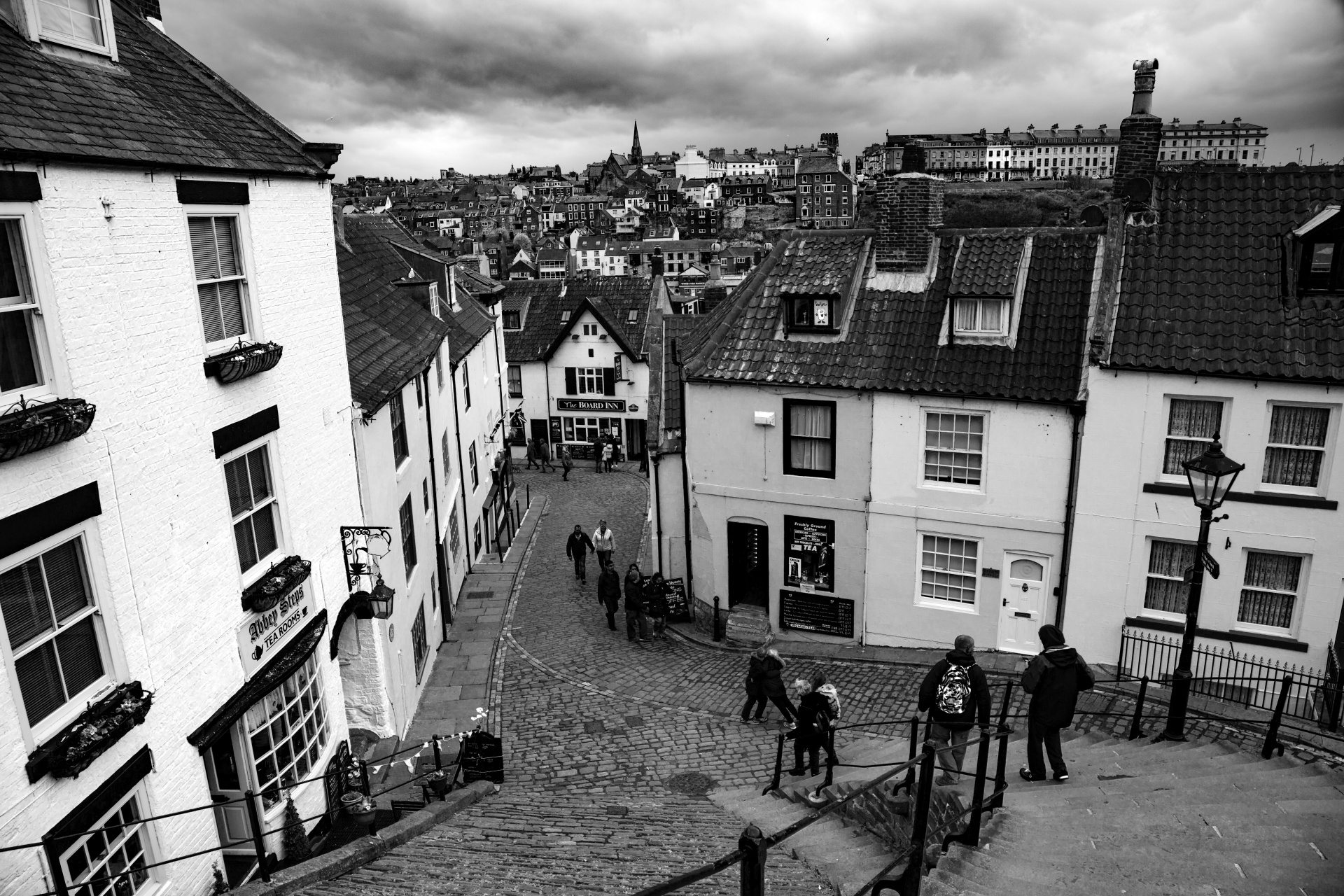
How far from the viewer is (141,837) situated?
8102 millimetres

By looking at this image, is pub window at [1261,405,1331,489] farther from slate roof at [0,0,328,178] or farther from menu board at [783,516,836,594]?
slate roof at [0,0,328,178]

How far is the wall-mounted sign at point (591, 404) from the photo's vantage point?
44375 mm

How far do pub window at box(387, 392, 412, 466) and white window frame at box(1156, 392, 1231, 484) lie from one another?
45.6ft

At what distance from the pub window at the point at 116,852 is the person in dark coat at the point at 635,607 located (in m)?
12.4

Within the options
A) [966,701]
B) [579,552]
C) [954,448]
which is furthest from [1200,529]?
[579,552]

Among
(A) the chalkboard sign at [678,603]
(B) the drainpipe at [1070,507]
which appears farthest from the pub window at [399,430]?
(B) the drainpipe at [1070,507]

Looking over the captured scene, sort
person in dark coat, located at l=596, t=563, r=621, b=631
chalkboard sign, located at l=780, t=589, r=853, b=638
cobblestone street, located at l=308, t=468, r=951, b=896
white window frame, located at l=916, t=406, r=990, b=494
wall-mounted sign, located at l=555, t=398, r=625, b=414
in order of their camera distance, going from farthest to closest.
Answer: wall-mounted sign, located at l=555, t=398, r=625, b=414 → person in dark coat, located at l=596, t=563, r=621, b=631 → chalkboard sign, located at l=780, t=589, r=853, b=638 → white window frame, located at l=916, t=406, r=990, b=494 → cobblestone street, located at l=308, t=468, r=951, b=896

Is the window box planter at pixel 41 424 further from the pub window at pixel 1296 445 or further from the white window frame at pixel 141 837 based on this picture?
the pub window at pixel 1296 445

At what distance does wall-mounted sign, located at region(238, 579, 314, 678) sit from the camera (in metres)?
9.77

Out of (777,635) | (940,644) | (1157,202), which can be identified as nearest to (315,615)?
(777,635)

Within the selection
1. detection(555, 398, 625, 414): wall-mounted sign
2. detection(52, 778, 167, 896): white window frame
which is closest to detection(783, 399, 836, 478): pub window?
detection(52, 778, 167, 896): white window frame

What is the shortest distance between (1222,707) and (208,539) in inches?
537

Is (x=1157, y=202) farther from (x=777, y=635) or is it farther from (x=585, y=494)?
(x=585, y=494)

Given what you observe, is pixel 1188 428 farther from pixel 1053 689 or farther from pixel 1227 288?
pixel 1053 689
